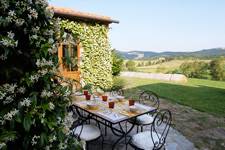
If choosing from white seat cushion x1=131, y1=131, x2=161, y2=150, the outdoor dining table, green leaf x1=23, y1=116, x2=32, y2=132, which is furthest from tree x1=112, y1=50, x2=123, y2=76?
green leaf x1=23, y1=116, x2=32, y2=132

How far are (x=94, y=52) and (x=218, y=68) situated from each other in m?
10.5

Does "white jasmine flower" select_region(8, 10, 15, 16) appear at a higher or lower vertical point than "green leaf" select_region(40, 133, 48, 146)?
higher

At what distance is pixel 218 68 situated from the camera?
48.2 ft

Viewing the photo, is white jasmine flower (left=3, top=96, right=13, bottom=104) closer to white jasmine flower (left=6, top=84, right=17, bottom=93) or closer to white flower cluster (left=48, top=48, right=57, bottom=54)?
white jasmine flower (left=6, top=84, right=17, bottom=93)

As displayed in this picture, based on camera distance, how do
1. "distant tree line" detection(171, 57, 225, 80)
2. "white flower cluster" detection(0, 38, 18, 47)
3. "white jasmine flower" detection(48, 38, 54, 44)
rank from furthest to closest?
"distant tree line" detection(171, 57, 225, 80) < "white jasmine flower" detection(48, 38, 54, 44) < "white flower cluster" detection(0, 38, 18, 47)

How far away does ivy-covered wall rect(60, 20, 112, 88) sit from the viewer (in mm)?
7711

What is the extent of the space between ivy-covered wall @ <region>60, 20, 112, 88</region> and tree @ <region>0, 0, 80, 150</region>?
6147 millimetres

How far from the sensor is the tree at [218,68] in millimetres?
14398

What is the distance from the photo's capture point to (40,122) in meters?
1.37

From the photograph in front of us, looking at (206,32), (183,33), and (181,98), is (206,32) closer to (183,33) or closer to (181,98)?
(183,33)

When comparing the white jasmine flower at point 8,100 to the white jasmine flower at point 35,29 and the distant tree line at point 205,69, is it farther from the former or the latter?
the distant tree line at point 205,69

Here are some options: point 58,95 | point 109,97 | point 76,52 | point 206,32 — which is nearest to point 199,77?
point 206,32

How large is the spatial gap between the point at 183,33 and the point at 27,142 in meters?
27.2

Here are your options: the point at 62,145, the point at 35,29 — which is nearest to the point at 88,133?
the point at 62,145
